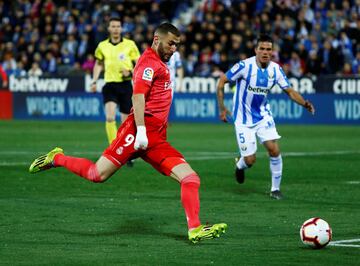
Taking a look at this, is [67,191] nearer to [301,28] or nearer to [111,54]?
[111,54]

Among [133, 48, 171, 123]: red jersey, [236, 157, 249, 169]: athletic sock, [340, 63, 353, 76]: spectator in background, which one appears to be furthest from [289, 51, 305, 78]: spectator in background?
[133, 48, 171, 123]: red jersey

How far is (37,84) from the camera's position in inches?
1251

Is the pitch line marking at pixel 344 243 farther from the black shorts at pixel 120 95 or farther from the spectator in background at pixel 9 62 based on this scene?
the spectator in background at pixel 9 62

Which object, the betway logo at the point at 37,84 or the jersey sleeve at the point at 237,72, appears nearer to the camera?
the jersey sleeve at the point at 237,72

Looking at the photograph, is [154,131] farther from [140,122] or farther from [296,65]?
[296,65]

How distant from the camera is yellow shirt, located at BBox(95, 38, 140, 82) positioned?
17.8 meters

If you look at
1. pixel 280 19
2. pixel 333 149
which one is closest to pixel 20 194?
pixel 333 149

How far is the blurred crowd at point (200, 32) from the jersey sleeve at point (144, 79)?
66.4 ft

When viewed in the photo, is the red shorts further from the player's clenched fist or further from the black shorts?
the black shorts

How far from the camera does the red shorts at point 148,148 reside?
31.2 ft

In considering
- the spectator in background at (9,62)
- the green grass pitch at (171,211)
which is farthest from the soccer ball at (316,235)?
the spectator in background at (9,62)

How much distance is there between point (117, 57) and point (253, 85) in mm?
4912

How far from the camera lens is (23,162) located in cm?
1748

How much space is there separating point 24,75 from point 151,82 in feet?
75.9
